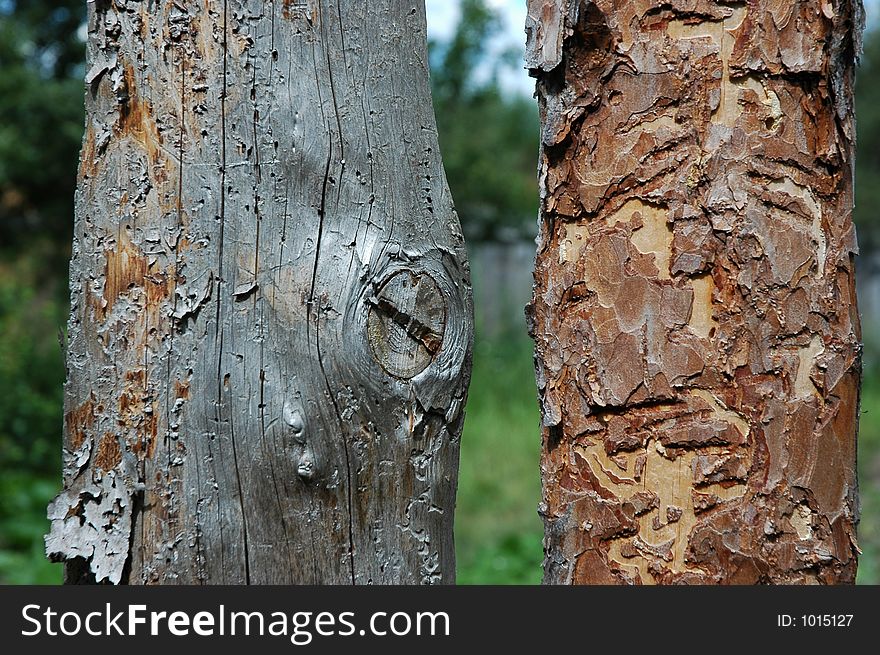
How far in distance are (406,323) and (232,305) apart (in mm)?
291

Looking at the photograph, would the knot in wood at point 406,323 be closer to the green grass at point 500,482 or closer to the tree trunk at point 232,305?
the tree trunk at point 232,305

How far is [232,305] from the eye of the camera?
1.37 metres

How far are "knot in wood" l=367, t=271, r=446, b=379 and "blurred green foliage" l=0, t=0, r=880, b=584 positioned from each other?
305 centimetres

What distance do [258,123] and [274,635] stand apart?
0.83 metres

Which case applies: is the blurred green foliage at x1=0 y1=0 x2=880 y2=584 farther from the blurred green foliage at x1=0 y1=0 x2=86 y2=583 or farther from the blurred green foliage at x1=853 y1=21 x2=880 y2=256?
the blurred green foliage at x1=853 y1=21 x2=880 y2=256

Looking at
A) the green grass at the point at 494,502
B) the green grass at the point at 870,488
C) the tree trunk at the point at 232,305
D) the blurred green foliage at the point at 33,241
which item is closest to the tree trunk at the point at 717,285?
the tree trunk at the point at 232,305

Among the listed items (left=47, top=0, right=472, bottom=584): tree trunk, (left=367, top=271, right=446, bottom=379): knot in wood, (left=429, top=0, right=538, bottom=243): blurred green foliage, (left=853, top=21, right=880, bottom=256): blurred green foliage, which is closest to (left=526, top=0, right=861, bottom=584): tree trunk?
(left=367, top=271, right=446, bottom=379): knot in wood

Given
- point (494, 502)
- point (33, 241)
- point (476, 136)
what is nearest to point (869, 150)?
point (476, 136)

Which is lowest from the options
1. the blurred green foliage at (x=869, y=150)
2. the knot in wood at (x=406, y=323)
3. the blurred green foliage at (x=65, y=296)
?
the knot in wood at (x=406, y=323)

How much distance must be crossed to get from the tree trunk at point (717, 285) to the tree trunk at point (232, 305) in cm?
36

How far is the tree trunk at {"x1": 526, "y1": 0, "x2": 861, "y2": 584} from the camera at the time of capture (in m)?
1.35

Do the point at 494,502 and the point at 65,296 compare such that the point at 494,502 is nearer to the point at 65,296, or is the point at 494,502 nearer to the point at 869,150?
the point at 65,296

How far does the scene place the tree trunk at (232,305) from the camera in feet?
4.48

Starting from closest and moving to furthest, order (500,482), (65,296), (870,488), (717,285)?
(717,285), (500,482), (870,488), (65,296)
